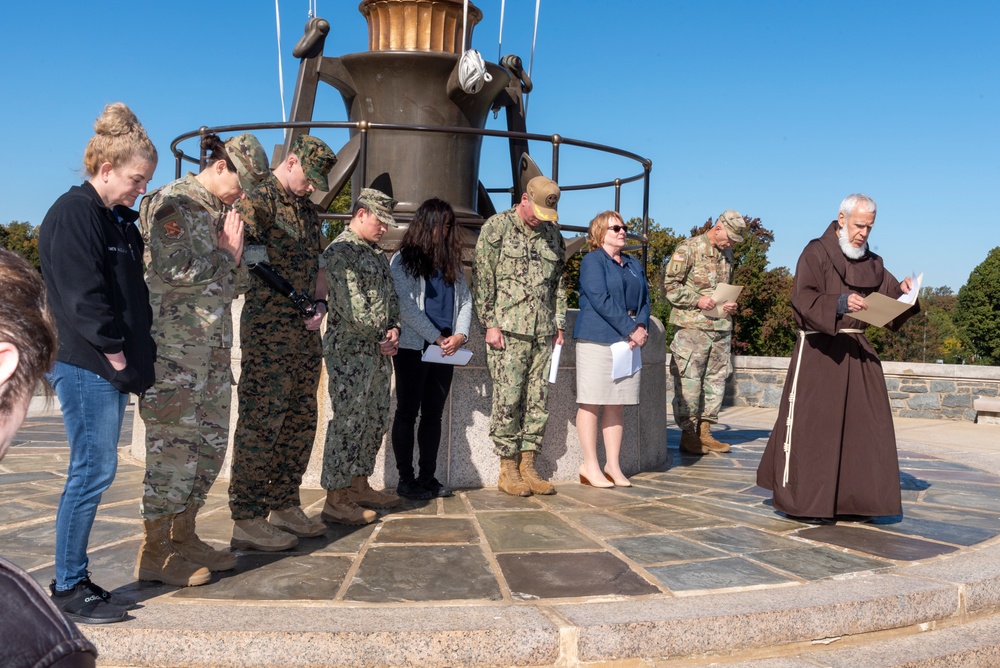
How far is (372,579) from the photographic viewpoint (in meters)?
3.71

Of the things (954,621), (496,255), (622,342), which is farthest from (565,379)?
(954,621)

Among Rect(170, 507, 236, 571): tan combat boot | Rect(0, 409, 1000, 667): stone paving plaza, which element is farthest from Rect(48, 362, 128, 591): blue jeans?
Rect(170, 507, 236, 571): tan combat boot

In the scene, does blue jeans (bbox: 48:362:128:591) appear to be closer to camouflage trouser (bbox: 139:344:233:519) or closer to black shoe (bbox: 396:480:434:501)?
camouflage trouser (bbox: 139:344:233:519)

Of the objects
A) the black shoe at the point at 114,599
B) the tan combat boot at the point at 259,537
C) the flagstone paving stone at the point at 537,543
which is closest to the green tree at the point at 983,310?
the flagstone paving stone at the point at 537,543

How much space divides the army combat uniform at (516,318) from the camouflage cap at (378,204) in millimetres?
1012

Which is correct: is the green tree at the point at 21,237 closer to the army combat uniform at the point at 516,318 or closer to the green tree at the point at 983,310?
the army combat uniform at the point at 516,318

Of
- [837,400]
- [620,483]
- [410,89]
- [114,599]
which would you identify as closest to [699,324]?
[620,483]

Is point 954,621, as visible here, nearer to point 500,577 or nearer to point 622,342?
point 500,577

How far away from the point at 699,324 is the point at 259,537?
4919 mm

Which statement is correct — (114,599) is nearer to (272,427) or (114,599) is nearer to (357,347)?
(272,427)

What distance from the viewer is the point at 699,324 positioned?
7.92 m

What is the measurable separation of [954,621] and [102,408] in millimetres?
3587

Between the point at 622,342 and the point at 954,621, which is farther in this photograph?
the point at 622,342

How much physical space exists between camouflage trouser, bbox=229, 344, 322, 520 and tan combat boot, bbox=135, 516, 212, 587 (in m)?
0.56
